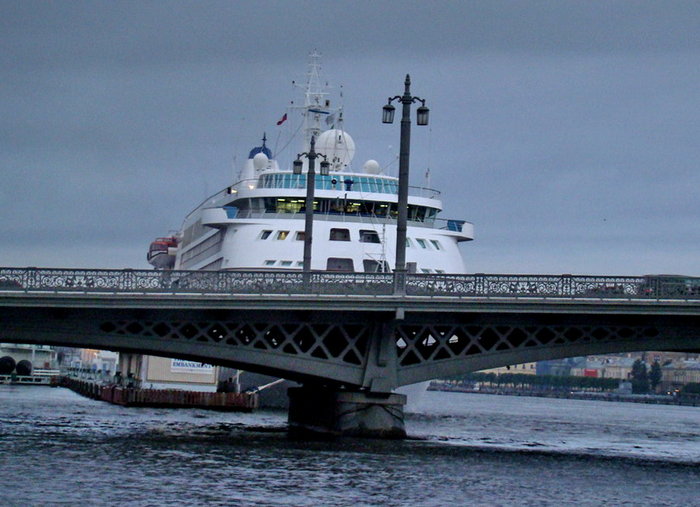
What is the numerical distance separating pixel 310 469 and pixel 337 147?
4874 centimetres

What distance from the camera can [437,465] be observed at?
40031mm

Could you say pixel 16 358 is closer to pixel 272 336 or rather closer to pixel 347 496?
pixel 272 336

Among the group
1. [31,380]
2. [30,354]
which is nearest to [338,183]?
[31,380]

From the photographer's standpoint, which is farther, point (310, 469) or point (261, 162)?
point (261, 162)

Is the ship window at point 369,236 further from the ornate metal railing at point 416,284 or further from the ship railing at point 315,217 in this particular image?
the ornate metal railing at point 416,284

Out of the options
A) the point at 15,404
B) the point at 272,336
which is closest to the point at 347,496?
the point at 272,336

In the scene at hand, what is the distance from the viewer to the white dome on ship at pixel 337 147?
8399 centimetres

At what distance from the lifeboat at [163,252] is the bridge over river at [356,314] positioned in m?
58.4

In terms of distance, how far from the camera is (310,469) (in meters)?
37.2

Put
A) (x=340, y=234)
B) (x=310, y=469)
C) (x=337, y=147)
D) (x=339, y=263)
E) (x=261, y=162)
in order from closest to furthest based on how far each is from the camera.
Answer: (x=310, y=469) < (x=339, y=263) < (x=340, y=234) < (x=337, y=147) < (x=261, y=162)

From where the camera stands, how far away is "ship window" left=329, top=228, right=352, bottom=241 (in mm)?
71750

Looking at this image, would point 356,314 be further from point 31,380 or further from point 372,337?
point 31,380

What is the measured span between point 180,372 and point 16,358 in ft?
307

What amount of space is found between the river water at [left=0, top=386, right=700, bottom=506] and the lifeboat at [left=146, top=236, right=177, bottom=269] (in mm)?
47431
